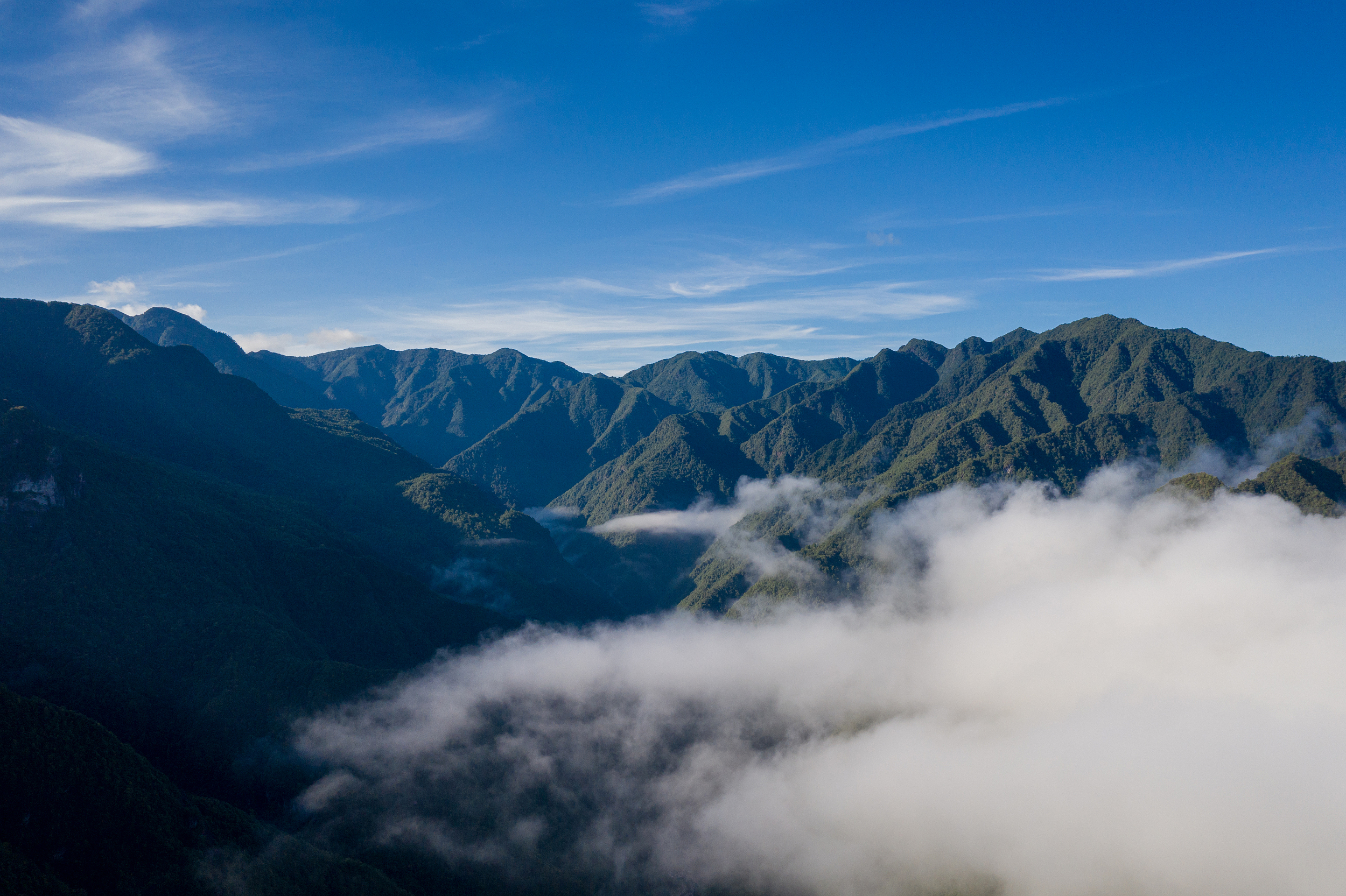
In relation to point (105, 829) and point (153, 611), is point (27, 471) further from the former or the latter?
point (105, 829)

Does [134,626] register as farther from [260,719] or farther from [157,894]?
[157,894]

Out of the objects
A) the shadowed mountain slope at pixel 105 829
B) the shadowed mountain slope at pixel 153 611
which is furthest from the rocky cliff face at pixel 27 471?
the shadowed mountain slope at pixel 105 829

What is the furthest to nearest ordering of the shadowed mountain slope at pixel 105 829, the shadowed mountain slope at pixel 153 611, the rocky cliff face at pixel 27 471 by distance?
the rocky cliff face at pixel 27 471, the shadowed mountain slope at pixel 153 611, the shadowed mountain slope at pixel 105 829

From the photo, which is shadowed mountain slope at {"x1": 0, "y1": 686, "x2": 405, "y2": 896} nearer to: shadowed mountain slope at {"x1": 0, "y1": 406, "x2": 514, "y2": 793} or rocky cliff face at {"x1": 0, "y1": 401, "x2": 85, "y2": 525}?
shadowed mountain slope at {"x1": 0, "y1": 406, "x2": 514, "y2": 793}

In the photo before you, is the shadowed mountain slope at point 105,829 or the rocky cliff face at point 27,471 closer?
the shadowed mountain slope at point 105,829

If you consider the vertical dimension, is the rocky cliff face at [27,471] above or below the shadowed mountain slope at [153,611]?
above

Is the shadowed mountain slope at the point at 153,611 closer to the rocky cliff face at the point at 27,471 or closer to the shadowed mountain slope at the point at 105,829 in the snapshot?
the rocky cliff face at the point at 27,471

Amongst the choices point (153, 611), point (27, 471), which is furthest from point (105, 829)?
point (27, 471)

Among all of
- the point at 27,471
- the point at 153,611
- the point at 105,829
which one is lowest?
the point at 105,829

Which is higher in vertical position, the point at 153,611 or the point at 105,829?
the point at 153,611

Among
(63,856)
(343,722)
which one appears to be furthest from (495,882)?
(63,856)

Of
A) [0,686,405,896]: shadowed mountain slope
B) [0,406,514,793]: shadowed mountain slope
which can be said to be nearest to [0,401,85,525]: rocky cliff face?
[0,406,514,793]: shadowed mountain slope
